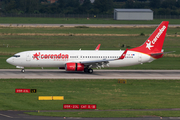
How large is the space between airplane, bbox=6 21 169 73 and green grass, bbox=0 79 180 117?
7456 mm

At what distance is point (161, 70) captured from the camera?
5738cm

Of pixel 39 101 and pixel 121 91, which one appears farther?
pixel 121 91

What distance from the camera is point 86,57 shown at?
5316 cm

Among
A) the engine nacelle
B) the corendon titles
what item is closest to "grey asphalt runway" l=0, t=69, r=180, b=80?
the engine nacelle

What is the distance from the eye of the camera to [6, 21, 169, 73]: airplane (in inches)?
2040

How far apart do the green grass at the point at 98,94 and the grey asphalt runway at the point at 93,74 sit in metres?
3.80

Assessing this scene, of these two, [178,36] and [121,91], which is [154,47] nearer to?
[121,91]

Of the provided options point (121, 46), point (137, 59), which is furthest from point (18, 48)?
point (137, 59)

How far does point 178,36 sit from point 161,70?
59604 millimetres

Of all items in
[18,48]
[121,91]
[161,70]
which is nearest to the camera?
[121,91]
